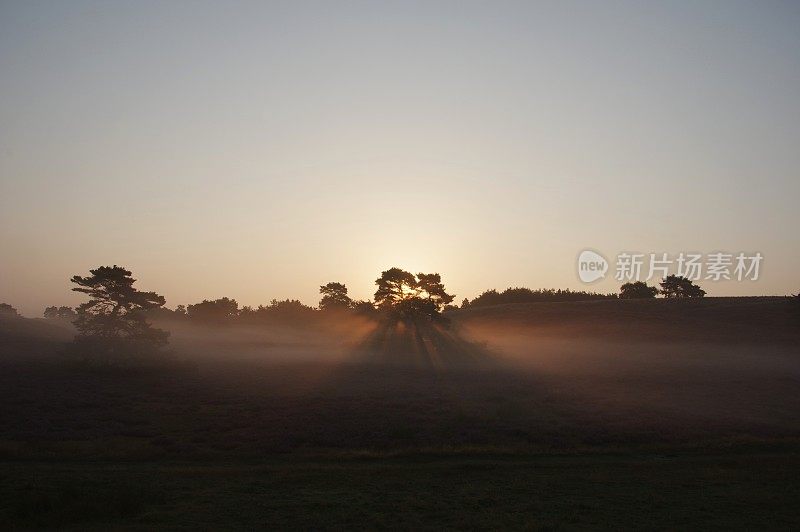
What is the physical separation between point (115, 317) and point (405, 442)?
124 feet

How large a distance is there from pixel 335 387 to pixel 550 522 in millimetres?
30110

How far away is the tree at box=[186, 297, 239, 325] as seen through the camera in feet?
380

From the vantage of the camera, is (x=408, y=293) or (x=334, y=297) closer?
(x=408, y=293)

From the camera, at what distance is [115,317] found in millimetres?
55875

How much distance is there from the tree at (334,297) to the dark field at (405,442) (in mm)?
55972

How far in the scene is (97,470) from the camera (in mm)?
23203

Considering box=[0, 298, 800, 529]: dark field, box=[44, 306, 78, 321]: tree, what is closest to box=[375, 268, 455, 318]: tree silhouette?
box=[0, 298, 800, 529]: dark field

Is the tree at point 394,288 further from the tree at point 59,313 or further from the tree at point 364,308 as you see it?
the tree at point 59,313

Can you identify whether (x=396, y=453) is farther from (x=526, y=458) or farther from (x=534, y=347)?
(x=534, y=347)

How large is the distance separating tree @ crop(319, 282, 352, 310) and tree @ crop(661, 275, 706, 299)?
243 feet

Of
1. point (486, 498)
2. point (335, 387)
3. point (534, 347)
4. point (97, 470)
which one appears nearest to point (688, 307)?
point (534, 347)

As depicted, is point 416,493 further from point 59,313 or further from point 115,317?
point 59,313

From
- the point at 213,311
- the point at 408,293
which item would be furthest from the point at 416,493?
the point at 213,311

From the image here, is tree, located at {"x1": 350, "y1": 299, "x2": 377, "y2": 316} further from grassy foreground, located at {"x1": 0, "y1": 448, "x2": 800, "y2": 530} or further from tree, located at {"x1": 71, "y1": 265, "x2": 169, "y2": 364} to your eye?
grassy foreground, located at {"x1": 0, "y1": 448, "x2": 800, "y2": 530}
